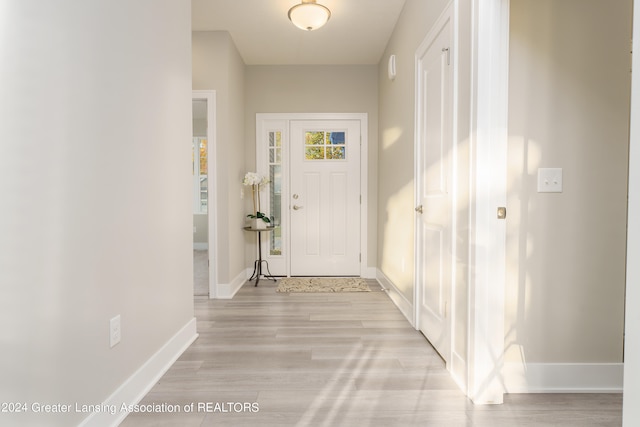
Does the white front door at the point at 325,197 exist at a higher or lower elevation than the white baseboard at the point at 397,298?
higher

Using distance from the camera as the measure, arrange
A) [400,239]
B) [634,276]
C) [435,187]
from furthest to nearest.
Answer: [400,239] → [435,187] → [634,276]

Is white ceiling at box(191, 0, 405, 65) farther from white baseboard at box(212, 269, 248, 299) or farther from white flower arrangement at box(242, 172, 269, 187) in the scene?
white baseboard at box(212, 269, 248, 299)

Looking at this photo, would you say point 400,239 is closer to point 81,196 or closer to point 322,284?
point 322,284

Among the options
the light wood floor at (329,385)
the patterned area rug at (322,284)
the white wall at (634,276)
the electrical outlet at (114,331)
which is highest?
the white wall at (634,276)

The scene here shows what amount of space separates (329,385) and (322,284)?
2.36 meters

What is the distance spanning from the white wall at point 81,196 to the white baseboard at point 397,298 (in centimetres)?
182

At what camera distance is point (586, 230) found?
5.97 ft

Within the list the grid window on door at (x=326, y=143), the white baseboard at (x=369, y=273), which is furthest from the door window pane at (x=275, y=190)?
the white baseboard at (x=369, y=273)

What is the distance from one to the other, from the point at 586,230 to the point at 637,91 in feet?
3.74

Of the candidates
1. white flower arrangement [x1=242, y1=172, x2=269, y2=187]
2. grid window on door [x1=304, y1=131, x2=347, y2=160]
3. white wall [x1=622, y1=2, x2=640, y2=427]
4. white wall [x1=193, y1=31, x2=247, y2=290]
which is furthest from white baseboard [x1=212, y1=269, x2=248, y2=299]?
white wall [x1=622, y1=2, x2=640, y2=427]

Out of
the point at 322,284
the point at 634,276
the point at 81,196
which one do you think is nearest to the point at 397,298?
the point at 322,284

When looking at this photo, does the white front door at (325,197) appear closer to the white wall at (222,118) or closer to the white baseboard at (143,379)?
the white wall at (222,118)

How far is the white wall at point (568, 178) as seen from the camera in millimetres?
1789

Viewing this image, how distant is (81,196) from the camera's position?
136 centimetres
